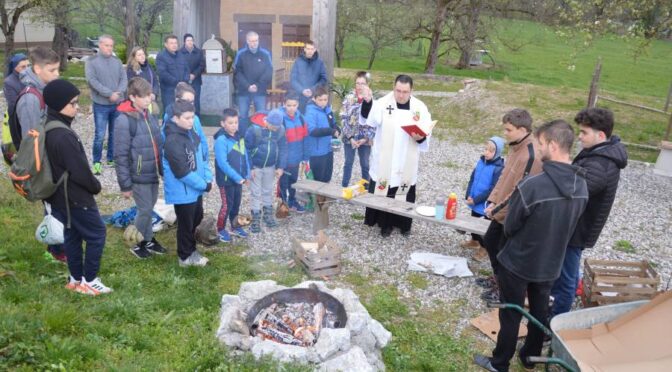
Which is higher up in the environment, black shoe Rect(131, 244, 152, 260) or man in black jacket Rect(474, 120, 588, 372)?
man in black jacket Rect(474, 120, 588, 372)

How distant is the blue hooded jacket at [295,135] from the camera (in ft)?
23.7

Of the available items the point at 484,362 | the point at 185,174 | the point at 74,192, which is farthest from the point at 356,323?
the point at 74,192

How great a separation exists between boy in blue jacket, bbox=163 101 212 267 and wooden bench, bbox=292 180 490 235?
1.70m

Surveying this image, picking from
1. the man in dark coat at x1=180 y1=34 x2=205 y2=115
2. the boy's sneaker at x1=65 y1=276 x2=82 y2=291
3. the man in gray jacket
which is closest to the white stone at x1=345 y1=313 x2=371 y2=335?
the boy's sneaker at x1=65 y1=276 x2=82 y2=291

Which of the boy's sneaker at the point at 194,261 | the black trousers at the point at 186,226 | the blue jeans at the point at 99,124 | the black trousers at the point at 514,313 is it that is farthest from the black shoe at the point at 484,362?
the blue jeans at the point at 99,124

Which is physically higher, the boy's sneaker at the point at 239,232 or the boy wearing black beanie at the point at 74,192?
the boy wearing black beanie at the point at 74,192

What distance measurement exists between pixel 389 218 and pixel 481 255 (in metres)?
1.35

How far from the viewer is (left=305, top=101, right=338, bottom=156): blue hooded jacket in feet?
24.4

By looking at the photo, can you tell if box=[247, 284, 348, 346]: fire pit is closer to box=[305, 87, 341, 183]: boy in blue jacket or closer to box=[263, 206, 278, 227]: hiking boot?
box=[263, 206, 278, 227]: hiking boot

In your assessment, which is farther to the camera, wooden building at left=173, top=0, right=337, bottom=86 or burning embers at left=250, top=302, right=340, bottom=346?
wooden building at left=173, top=0, right=337, bottom=86

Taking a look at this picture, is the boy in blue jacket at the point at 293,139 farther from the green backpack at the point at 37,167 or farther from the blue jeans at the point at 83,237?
the green backpack at the point at 37,167

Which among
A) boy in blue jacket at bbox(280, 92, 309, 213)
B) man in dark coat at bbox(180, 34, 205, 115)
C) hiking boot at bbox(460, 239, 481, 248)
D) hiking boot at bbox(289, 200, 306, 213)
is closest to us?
hiking boot at bbox(460, 239, 481, 248)

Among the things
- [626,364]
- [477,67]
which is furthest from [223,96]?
[477,67]

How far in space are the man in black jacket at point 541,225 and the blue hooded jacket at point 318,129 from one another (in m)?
3.73
